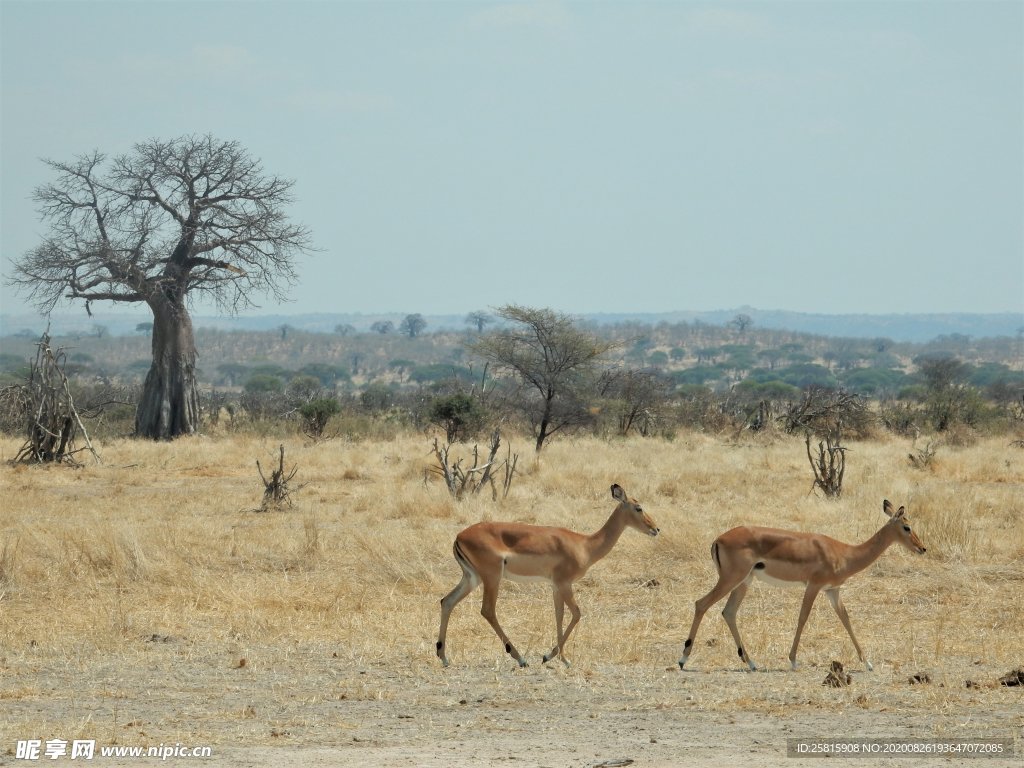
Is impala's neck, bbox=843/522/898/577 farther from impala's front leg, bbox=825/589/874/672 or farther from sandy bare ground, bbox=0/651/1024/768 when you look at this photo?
sandy bare ground, bbox=0/651/1024/768

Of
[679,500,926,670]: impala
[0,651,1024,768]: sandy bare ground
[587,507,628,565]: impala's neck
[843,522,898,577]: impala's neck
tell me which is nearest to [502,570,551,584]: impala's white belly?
[587,507,628,565]: impala's neck

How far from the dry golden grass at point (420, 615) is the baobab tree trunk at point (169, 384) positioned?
1144 centimetres

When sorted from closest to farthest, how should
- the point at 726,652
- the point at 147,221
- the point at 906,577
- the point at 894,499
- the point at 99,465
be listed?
the point at 726,652, the point at 906,577, the point at 894,499, the point at 99,465, the point at 147,221

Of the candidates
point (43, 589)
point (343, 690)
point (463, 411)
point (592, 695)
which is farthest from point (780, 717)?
point (463, 411)

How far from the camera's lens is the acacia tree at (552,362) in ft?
105

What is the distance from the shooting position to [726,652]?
981 centimetres

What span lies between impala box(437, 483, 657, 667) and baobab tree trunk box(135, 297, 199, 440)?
2546cm

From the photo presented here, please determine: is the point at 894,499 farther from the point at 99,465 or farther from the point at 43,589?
the point at 99,465

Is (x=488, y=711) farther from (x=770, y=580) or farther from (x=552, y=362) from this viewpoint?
(x=552, y=362)

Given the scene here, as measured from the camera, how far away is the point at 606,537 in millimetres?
9484

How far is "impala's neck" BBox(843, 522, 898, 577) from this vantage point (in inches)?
368

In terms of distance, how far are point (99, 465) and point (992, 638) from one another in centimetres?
1850

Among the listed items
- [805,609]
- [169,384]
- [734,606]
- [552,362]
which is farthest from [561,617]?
[169,384]

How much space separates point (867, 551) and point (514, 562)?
2.64m
